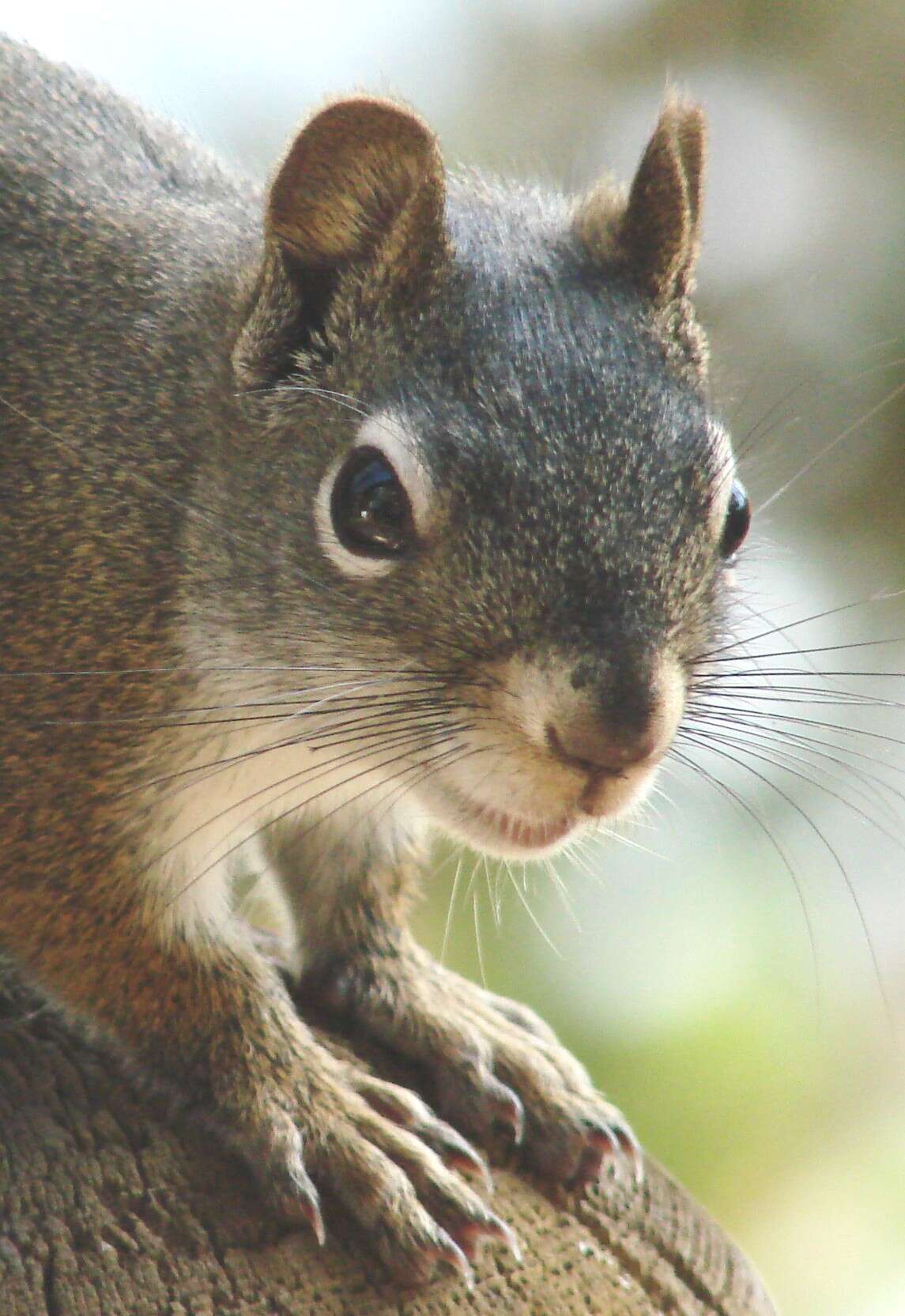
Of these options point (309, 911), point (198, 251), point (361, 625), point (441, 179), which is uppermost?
point (441, 179)

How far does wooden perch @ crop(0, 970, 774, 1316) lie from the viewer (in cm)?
133

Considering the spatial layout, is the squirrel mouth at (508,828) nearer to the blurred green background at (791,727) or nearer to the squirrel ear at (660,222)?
the squirrel ear at (660,222)

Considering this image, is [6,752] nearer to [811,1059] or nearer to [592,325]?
[592,325]

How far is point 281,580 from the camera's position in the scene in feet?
5.08

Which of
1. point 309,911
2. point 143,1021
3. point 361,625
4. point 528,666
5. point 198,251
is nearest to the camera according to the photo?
point 528,666

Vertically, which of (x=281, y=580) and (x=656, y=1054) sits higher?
(x=281, y=580)

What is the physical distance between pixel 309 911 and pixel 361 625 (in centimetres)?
58

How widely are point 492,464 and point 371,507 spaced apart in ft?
0.41

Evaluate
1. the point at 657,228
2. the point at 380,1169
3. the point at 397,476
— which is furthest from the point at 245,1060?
the point at 657,228

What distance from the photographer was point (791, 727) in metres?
2.99

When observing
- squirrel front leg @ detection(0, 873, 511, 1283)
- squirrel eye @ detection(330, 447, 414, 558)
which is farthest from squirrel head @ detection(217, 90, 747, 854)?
squirrel front leg @ detection(0, 873, 511, 1283)

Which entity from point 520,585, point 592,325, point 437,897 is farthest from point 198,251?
point 437,897

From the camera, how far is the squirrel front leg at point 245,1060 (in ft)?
4.89

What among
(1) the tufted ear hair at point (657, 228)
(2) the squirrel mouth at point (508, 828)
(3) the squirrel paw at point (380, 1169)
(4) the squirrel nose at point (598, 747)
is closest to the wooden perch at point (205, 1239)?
(3) the squirrel paw at point (380, 1169)
